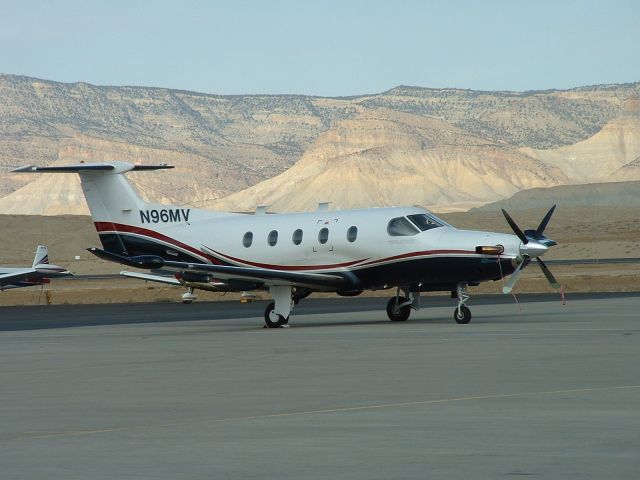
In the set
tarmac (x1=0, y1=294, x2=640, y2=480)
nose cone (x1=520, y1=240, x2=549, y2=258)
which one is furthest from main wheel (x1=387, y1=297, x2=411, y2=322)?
nose cone (x1=520, y1=240, x2=549, y2=258)

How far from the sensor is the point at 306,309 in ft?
149

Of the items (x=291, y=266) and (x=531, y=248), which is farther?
(x=291, y=266)

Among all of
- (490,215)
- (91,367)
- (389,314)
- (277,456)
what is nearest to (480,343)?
(91,367)

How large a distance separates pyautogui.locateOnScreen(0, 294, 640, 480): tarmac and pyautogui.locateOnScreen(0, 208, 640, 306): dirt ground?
101 ft

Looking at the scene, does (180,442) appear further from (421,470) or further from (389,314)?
(389,314)

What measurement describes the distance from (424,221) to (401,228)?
0.65 meters

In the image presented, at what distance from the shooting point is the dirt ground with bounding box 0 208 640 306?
202ft

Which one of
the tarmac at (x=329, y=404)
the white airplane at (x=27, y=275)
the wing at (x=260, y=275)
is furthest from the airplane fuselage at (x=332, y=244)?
the white airplane at (x=27, y=275)

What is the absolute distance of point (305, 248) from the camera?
114 ft

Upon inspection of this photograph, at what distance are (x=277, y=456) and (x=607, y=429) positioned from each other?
10.9ft

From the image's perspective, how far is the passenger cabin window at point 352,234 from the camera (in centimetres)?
3409

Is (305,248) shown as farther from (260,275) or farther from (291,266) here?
(260,275)


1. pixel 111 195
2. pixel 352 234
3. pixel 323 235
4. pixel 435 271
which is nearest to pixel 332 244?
pixel 323 235

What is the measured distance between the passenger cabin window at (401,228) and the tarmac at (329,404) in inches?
138
